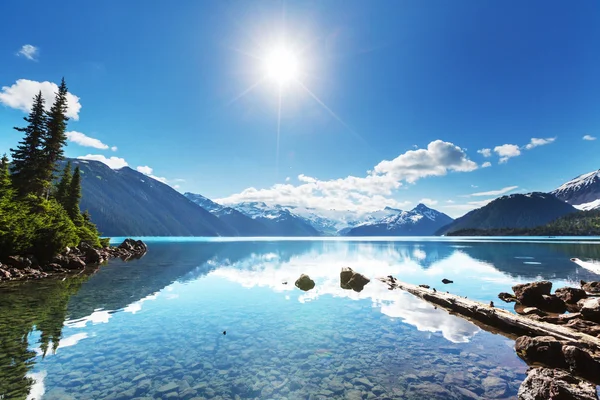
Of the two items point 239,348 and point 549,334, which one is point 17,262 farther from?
point 549,334

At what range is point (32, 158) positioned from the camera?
52875 millimetres

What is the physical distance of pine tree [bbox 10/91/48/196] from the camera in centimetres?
5119

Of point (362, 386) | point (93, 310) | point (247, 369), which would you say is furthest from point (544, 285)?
point (93, 310)

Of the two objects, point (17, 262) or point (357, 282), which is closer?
point (17, 262)

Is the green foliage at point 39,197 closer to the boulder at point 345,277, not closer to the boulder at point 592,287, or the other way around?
the boulder at point 345,277

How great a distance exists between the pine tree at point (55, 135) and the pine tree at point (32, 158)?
2.60 feet

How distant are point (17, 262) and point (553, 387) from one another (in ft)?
171

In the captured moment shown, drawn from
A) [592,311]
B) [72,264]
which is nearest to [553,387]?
[592,311]

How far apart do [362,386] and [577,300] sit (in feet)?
91.6

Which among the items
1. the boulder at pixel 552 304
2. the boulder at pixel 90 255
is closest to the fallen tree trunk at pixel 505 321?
the boulder at pixel 552 304

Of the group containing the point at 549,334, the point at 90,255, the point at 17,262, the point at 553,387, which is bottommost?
the point at 549,334

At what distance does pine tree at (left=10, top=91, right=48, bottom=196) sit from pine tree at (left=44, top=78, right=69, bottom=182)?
793 millimetres

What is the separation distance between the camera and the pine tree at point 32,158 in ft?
168

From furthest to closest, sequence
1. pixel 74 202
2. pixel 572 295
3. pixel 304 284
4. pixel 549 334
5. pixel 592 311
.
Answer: pixel 74 202
pixel 304 284
pixel 572 295
pixel 592 311
pixel 549 334
